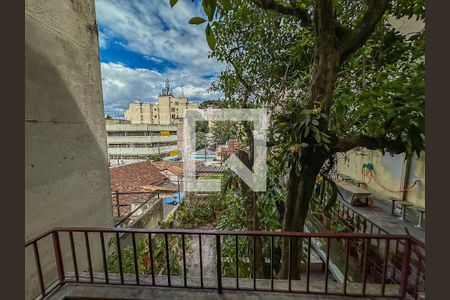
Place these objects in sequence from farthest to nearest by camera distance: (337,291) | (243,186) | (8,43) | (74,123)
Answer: (243,186), (74,123), (337,291), (8,43)

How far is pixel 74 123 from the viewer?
207cm

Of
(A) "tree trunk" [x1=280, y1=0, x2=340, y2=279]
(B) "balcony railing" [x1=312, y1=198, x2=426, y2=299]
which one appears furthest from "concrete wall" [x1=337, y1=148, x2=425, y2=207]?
(A) "tree trunk" [x1=280, y1=0, x2=340, y2=279]

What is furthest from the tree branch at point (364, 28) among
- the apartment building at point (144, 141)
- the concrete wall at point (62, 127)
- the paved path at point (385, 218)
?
the apartment building at point (144, 141)

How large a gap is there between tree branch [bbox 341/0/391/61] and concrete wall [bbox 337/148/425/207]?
2.62 ft

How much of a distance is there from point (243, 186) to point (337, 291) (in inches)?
59.3

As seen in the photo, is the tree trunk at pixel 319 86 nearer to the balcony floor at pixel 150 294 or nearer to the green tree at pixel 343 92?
the green tree at pixel 343 92

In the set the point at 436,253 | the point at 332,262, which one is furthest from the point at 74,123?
the point at 332,262

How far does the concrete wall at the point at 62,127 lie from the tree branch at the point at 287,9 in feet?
6.04

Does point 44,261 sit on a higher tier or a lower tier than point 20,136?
lower

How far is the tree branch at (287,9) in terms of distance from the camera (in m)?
1.49

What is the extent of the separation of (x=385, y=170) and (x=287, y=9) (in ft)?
4.61

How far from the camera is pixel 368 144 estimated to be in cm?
138

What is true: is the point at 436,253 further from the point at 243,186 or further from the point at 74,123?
the point at 74,123

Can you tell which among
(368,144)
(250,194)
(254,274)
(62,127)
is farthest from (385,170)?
(62,127)
